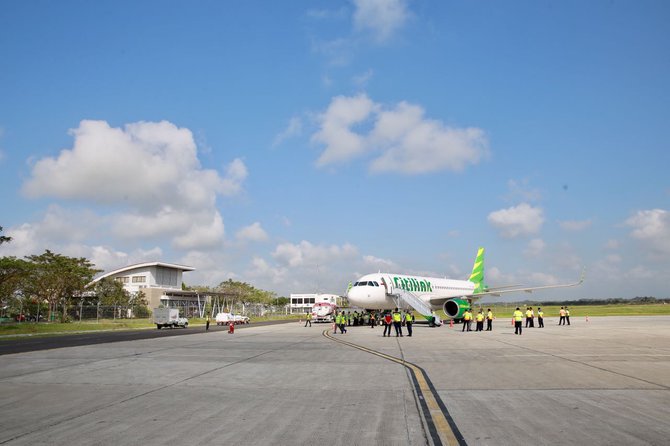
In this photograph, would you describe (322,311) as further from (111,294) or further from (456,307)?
(111,294)

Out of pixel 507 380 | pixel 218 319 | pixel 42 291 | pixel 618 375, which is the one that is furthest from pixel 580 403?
pixel 42 291

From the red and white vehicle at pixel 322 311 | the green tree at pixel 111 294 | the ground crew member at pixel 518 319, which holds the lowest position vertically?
the red and white vehicle at pixel 322 311

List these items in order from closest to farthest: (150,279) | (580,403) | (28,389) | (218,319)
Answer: (580,403) → (28,389) → (218,319) → (150,279)

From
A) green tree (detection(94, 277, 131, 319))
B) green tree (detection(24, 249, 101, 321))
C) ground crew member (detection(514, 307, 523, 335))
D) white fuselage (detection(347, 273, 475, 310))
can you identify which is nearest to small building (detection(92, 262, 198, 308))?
green tree (detection(94, 277, 131, 319))

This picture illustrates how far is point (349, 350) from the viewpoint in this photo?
2091 centimetres

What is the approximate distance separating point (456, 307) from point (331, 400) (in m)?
36.6

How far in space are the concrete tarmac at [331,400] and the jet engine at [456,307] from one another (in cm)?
2682

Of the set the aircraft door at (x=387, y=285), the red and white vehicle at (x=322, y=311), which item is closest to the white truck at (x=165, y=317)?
the red and white vehicle at (x=322, y=311)

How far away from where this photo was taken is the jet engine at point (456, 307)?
44188 mm

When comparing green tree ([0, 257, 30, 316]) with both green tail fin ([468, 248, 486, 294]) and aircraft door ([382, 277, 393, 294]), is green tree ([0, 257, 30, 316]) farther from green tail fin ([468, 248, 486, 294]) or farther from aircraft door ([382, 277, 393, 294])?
green tail fin ([468, 248, 486, 294])

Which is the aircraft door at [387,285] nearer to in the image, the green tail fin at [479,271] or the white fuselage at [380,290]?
the white fuselage at [380,290]

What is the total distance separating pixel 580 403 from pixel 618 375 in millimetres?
4415

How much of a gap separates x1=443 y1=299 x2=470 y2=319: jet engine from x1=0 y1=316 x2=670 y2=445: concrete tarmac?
26825mm

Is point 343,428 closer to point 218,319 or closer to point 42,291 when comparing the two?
point 218,319
